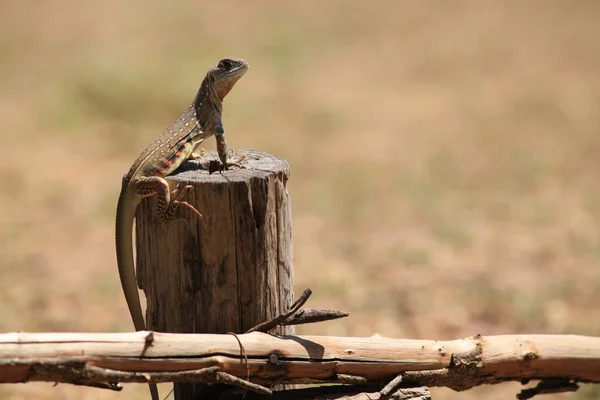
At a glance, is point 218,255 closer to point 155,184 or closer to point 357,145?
point 155,184

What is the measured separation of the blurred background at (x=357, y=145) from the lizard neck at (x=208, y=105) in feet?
7.98

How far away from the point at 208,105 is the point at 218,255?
4.15ft

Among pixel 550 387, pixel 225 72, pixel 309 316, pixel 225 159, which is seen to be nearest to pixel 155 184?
pixel 225 159

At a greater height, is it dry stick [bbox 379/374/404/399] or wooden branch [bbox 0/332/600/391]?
wooden branch [bbox 0/332/600/391]

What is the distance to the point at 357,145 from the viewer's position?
41.6 ft

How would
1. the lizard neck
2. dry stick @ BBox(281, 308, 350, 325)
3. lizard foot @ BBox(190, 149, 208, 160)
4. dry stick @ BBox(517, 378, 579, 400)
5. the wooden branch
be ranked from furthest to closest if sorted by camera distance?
the lizard neck → lizard foot @ BBox(190, 149, 208, 160) → dry stick @ BBox(517, 378, 579, 400) → dry stick @ BBox(281, 308, 350, 325) → the wooden branch

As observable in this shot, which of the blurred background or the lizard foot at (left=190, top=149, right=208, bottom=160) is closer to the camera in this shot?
the lizard foot at (left=190, top=149, right=208, bottom=160)

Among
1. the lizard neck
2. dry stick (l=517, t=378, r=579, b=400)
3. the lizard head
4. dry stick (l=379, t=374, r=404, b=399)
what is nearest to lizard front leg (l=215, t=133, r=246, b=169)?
the lizard neck

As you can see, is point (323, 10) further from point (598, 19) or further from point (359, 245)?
point (359, 245)

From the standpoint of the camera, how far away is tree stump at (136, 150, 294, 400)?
3.66 metres

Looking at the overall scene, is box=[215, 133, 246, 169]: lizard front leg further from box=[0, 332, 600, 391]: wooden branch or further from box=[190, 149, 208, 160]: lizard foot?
box=[0, 332, 600, 391]: wooden branch

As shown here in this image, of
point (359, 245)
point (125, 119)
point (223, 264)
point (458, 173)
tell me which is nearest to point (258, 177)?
point (223, 264)

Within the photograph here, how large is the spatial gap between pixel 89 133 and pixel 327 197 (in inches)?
184

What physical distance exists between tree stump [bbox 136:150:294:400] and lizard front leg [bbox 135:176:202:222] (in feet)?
0.11
